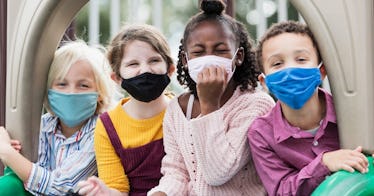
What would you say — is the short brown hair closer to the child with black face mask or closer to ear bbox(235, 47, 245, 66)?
the child with black face mask

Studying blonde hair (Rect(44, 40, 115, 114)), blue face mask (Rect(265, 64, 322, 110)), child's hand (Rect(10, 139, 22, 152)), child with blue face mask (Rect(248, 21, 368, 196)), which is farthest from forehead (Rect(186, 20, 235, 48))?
child's hand (Rect(10, 139, 22, 152))

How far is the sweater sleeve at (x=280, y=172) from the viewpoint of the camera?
154 centimetres

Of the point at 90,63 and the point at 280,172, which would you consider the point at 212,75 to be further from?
the point at 90,63

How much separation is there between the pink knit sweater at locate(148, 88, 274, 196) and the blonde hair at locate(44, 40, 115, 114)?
1.05 feet

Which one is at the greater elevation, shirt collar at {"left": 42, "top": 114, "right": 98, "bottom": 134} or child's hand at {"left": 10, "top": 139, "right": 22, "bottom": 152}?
shirt collar at {"left": 42, "top": 114, "right": 98, "bottom": 134}

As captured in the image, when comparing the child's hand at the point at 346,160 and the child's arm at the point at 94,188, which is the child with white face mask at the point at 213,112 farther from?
the child's hand at the point at 346,160

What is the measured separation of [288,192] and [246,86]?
1.26 feet

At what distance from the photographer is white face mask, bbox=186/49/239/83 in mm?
1697

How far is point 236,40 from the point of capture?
1.81m

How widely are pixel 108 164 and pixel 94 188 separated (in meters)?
0.19

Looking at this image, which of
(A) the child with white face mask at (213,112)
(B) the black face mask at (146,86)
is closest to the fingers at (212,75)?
(A) the child with white face mask at (213,112)

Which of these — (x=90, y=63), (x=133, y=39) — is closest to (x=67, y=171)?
(x=90, y=63)

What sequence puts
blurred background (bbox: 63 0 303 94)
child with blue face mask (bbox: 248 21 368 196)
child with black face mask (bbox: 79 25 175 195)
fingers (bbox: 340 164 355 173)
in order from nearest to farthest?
fingers (bbox: 340 164 355 173) → child with blue face mask (bbox: 248 21 368 196) → child with black face mask (bbox: 79 25 175 195) → blurred background (bbox: 63 0 303 94)

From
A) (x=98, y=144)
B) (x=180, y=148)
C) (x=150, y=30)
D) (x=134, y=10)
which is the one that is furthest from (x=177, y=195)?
(x=134, y=10)
